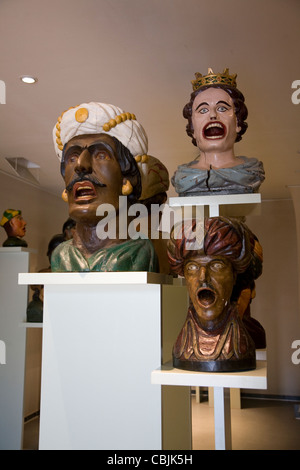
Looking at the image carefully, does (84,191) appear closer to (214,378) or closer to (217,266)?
(217,266)

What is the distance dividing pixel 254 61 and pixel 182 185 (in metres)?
0.90

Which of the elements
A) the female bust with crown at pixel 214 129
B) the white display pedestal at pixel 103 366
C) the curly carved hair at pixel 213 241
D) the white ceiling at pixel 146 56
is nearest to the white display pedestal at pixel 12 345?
the white ceiling at pixel 146 56

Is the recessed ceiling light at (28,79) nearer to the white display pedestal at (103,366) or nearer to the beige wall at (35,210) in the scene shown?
the white display pedestal at (103,366)

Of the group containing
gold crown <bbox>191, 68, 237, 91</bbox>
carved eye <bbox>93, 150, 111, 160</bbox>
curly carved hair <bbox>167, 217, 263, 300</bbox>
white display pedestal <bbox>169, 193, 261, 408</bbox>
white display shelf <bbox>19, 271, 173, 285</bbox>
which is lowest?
white display shelf <bbox>19, 271, 173, 285</bbox>

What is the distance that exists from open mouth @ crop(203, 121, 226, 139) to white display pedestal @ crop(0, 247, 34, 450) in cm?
194

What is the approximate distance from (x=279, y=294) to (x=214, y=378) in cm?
398

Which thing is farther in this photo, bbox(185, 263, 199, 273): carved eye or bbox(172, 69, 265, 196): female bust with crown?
bbox(172, 69, 265, 196): female bust with crown

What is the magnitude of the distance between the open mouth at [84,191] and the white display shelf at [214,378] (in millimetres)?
647

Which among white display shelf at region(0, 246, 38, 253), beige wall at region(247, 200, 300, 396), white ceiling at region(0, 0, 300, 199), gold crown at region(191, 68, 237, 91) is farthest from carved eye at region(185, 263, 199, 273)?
beige wall at region(247, 200, 300, 396)

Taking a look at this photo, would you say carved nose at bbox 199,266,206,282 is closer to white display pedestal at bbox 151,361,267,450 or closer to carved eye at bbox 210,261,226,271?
carved eye at bbox 210,261,226,271

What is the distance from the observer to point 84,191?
1.58 meters

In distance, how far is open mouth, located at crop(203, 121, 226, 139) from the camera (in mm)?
1738

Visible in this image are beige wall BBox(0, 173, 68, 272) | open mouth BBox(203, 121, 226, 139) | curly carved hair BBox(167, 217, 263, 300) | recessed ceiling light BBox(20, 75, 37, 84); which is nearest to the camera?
curly carved hair BBox(167, 217, 263, 300)
